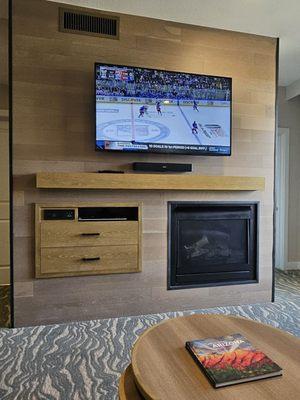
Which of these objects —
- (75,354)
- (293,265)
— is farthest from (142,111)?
(293,265)

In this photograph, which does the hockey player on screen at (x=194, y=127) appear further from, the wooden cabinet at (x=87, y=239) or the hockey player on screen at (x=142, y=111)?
the wooden cabinet at (x=87, y=239)

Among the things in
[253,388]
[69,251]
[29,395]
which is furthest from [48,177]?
[253,388]

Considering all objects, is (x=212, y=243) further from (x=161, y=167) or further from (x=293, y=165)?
(x=293, y=165)

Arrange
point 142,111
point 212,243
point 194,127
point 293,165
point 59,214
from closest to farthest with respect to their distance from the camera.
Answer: point 59,214
point 142,111
point 194,127
point 212,243
point 293,165

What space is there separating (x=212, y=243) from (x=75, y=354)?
5.26ft

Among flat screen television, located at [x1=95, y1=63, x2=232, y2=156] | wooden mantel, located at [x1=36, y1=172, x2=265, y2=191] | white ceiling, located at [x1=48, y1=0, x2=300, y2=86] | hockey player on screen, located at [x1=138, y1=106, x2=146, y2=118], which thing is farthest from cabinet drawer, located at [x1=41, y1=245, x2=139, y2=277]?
white ceiling, located at [x1=48, y1=0, x2=300, y2=86]

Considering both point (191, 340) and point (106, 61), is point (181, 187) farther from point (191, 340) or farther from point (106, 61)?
point (191, 340)

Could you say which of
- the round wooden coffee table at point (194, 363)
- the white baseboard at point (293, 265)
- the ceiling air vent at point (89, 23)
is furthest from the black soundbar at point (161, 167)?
the white baseboard at point (293, 265)

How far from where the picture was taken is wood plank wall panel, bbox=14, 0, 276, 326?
2.77 m

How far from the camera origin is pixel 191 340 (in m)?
1.57

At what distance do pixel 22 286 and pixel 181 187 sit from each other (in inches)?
61.2

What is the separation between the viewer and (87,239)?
113 inches

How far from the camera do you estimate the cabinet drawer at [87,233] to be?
280 centimetres

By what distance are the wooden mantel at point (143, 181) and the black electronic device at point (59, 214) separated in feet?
0.72
